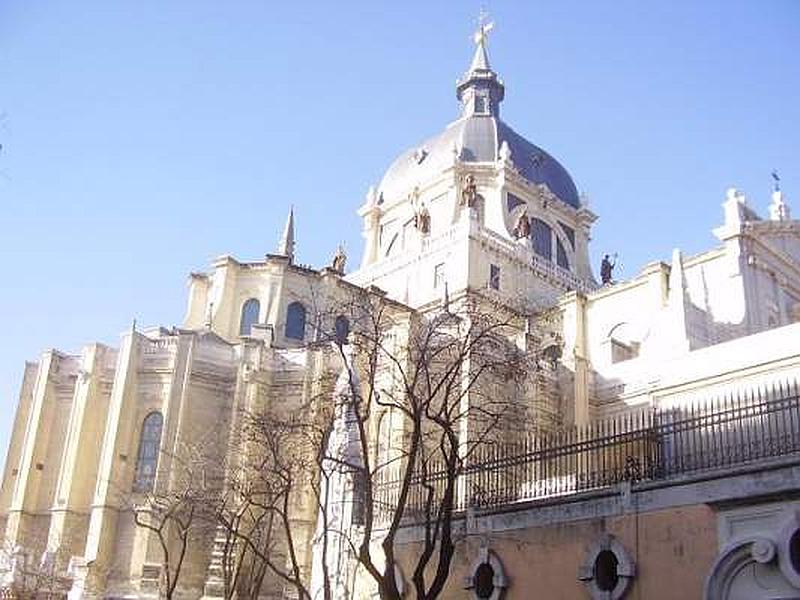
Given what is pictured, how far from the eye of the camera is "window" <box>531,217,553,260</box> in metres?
56.4

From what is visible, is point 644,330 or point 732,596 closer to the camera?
point 732,596

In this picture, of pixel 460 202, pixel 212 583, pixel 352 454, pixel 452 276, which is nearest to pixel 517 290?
pixel 452 276

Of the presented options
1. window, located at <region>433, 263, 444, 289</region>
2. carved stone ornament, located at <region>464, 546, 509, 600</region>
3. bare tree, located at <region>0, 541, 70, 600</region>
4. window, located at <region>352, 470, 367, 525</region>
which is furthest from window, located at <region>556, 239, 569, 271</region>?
carved stone ornament, located at <region>464, 546, 509, 600</region>

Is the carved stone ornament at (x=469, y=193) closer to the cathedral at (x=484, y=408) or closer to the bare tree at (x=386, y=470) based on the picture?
the cathedral at (x=484, y=408)

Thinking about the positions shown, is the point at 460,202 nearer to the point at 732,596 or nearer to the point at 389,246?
the point at 389,246

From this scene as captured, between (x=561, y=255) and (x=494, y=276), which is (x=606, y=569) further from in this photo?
(x=561, y=255)

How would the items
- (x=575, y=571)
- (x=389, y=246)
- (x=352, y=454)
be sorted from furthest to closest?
1. (x=389, y=246)
2. (x=352, y=454)
3. (x=575, y=571)

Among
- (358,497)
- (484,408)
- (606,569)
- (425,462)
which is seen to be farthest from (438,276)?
(606,569)

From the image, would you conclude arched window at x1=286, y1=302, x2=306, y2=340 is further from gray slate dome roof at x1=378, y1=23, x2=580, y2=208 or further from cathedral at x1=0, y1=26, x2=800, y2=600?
gray slate dome roof at x1=378, y1=23, x2=580, y2=208

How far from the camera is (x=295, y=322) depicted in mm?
46656

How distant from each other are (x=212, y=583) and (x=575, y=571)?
805 inches

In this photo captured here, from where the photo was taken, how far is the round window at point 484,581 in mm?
15438

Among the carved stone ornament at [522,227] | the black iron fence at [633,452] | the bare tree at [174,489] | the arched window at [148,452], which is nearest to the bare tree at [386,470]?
the black iron fence at [633,452]

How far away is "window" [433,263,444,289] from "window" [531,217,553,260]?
7.82 meters
